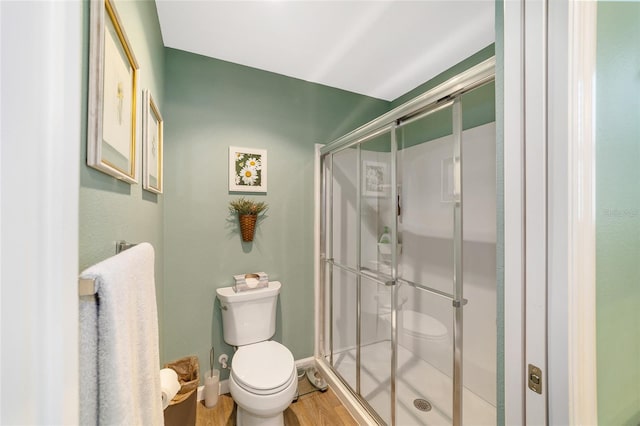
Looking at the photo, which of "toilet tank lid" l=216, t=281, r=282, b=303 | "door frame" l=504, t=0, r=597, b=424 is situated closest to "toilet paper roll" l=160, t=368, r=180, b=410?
"toilet tank lid" l=216, t=281, r=282, b=303

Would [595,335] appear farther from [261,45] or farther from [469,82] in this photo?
[261,45]

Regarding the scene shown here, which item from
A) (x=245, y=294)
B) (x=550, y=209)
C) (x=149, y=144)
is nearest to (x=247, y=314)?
(x=245, y=294)

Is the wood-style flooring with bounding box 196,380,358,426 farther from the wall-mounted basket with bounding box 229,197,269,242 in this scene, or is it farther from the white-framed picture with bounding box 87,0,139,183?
the white-framed picture with bounding box 87,0,139,183

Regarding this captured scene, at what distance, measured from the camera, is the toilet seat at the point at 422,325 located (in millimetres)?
1844

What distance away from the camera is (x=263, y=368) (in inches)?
59.9

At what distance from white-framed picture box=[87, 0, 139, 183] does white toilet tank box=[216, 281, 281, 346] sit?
46.3 inches

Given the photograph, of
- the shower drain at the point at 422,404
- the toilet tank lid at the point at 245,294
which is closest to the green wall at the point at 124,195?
the toilet tank lid at the point at 245,294

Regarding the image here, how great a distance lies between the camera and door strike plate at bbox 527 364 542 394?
65 centimetres

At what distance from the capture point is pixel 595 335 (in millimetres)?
643

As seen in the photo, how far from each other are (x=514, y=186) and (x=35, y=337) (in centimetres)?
100

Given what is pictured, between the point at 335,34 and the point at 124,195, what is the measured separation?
1523 millimetres

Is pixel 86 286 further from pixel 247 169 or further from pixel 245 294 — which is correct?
pixel 247 169

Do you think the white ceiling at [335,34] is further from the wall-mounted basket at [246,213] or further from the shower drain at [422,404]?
the shower drain at [422,404]

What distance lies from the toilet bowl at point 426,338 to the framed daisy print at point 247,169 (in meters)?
1.39
